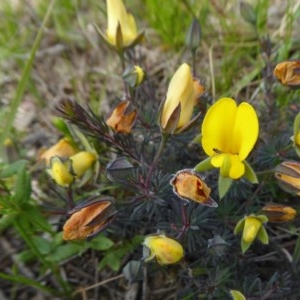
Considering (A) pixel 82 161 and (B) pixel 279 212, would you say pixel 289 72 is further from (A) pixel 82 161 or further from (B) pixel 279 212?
(A) pixel 82 161

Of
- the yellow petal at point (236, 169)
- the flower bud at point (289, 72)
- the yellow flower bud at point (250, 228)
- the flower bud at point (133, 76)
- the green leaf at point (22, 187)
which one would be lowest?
the yellow flower bud at point (250, 228)

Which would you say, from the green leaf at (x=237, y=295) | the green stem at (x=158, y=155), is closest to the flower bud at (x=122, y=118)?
the green stem at (x=158, y=155)

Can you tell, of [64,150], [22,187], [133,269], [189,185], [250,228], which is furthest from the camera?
[64,150]

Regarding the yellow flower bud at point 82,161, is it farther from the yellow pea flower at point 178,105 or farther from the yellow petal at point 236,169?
the yellow petal at point 236,169

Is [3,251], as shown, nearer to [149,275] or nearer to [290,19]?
[149,275]

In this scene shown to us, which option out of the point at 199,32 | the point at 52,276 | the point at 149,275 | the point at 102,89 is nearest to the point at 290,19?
the point at 199,32

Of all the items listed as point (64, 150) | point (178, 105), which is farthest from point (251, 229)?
point (64, 150)
